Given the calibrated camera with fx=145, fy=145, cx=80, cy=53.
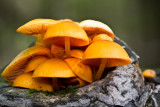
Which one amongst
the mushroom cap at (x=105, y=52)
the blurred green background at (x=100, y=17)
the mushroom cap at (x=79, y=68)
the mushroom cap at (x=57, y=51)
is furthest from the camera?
the blurred green background at (x=100, y=17)

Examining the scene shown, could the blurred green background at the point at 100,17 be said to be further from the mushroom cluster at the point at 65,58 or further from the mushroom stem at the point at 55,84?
the mushroom stem at the point at 55,84

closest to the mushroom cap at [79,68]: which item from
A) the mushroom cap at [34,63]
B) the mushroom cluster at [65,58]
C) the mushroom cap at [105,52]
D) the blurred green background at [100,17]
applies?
the mushroom cluster at [65,58]

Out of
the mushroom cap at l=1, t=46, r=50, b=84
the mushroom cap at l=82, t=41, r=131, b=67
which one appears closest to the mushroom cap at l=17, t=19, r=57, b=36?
the mushroom cap at l=1, t=46, r=50, b=84

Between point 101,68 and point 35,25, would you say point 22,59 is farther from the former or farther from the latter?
point 101,68

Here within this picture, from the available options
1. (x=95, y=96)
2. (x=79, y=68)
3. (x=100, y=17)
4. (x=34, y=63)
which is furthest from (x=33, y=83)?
(x=100, y=17)

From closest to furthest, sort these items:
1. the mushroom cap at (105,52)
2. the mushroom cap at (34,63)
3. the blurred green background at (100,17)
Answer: the mushroom cap at (105,52), the mushroom cap at (34,63), the blurred green background at (100,17)

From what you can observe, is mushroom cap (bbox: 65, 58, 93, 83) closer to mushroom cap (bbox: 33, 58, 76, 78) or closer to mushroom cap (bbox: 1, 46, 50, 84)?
mushroom cap (bbox: 33, 58, 76, 78)
